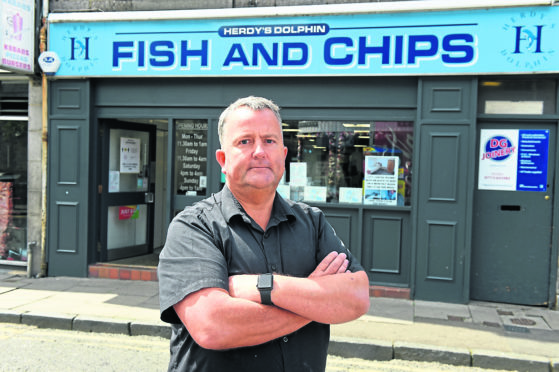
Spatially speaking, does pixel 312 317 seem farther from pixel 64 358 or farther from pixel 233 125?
pixel 64 358

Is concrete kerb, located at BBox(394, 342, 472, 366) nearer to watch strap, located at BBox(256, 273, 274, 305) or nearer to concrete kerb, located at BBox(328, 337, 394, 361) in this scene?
concrete kerb, located at BBox(328, 337, 394, 361)

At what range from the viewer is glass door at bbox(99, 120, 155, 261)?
801cm

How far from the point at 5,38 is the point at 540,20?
752 centimetres

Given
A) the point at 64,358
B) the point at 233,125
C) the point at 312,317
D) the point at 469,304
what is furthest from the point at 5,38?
the point at 469,304

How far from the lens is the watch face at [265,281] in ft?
5.68

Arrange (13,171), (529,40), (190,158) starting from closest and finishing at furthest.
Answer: (529,40) < (190,158) < (13,171)

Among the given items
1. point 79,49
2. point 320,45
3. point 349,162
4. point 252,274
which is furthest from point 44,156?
point 252,274

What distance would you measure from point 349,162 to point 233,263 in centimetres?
548

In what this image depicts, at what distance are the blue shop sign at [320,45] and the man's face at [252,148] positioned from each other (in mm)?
5166

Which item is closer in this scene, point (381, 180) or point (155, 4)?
point (381, 180)

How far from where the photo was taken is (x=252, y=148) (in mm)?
1896

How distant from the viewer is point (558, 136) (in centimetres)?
636

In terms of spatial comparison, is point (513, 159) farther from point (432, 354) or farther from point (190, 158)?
point (190, 158)

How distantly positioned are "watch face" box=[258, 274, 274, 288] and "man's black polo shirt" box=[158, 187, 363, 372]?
0.08m
